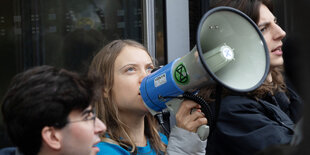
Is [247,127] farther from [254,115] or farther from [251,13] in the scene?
[251,13]

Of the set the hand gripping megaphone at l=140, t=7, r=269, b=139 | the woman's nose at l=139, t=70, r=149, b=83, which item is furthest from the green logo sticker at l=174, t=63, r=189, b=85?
the woman's nose at l=139, t=70, r=149, b=83

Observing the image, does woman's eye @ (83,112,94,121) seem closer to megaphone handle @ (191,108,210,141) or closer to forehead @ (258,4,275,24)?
megaphone handle @ (191,108,210,141)

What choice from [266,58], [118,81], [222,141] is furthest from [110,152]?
[266,58]

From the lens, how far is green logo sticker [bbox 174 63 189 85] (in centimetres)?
188

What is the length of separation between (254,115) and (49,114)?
1.00 meters

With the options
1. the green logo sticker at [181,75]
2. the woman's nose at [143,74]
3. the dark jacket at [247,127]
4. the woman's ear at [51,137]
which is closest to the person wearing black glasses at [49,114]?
the woman's ear at [51,137]

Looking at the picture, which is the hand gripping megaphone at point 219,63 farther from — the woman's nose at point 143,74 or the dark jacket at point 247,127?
the dark jacket at point 247,127

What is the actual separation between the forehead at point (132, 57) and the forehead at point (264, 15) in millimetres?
605

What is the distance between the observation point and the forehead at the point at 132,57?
224cm

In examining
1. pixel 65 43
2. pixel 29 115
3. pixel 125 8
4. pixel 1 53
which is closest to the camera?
pixel 29 115

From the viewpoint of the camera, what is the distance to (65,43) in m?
3.46

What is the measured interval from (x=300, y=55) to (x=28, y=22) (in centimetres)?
289

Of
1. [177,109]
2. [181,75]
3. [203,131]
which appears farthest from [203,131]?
[181,75]

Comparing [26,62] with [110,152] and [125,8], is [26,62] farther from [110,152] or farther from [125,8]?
[110,152]
